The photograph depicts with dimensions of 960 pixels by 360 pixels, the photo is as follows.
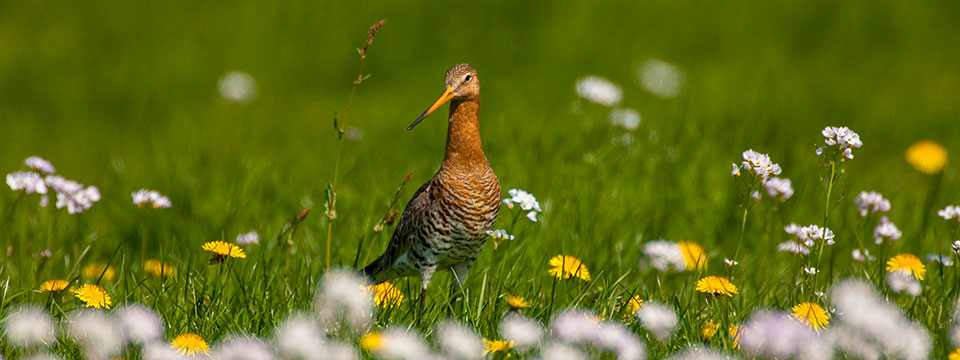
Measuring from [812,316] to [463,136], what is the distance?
1.53 meters

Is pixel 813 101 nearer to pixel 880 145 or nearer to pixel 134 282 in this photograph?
pixel 880 145

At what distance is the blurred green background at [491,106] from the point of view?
6156 millimetres

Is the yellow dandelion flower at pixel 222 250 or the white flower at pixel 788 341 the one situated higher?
the white flower at pixel 788 341

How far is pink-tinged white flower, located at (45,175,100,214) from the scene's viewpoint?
4.75 m

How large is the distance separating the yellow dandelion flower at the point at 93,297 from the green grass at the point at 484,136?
215 millimetres

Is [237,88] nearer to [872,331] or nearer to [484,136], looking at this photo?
[484,136]

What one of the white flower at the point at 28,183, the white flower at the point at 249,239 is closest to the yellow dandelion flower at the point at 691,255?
the white flower at the point at 249,239

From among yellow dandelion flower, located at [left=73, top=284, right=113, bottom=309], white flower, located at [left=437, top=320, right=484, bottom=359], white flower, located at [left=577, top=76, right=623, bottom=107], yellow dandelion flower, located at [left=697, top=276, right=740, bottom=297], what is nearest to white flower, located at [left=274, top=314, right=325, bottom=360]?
white flower, located at [left=437, top=320, right=484, bottom=359]

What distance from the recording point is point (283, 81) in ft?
33.2

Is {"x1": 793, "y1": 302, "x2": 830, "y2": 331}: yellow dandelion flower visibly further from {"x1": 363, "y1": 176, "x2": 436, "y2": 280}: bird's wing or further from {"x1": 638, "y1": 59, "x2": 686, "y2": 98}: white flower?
{"x1": 638, "y1": 59, "x2": 686, "y2": 98}: white flower

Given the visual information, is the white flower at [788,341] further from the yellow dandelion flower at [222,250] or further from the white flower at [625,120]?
the white flower at [625,120]

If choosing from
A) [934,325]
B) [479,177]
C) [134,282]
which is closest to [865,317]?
[934,325]

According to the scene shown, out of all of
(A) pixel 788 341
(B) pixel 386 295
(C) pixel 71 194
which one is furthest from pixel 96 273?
(A) pixel 788 341

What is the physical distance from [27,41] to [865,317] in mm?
9722
